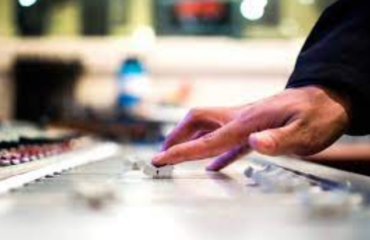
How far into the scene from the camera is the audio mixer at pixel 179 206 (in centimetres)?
43

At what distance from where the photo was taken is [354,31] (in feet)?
3.14

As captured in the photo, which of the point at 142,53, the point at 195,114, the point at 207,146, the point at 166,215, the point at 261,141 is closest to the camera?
the point at 166,215

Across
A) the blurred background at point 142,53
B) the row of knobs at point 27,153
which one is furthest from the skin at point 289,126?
the blurred background at point 142,53

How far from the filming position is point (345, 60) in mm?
889

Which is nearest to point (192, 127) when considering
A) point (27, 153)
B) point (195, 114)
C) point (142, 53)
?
point (195, 114)

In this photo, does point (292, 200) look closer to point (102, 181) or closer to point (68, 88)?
point (102, 181)

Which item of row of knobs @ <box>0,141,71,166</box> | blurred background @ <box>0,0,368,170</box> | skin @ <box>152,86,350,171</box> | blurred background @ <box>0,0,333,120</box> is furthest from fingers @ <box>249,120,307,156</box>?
blurred background @ <box>0,0,333,120</box>

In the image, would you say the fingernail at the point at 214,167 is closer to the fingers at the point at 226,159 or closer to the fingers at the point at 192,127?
the fingers at the point at 226,159

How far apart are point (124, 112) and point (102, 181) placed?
6.42 ft

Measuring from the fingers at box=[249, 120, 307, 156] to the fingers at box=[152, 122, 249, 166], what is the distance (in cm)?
8

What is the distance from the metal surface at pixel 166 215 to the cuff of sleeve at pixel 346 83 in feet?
0.80

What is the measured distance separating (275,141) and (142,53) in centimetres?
242

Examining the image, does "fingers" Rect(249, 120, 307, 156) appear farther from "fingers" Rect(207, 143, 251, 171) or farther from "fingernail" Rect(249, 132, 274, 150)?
"fingers" Rect(207, 143, 251, 171)

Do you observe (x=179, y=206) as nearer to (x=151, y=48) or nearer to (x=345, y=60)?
(x=345, y=60)
